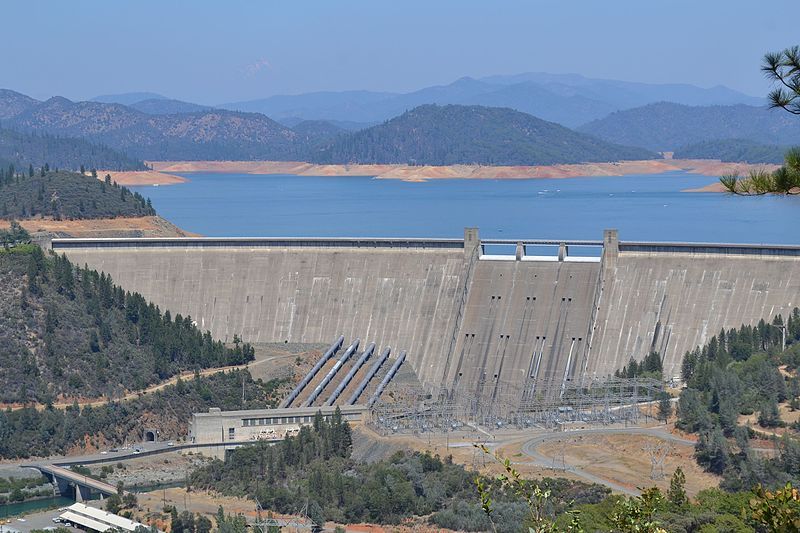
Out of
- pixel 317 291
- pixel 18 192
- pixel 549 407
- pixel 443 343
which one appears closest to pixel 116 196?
pixel 18 192

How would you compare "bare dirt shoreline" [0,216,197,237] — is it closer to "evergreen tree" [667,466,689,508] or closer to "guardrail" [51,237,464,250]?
"guardrail" [51,237,464,250]

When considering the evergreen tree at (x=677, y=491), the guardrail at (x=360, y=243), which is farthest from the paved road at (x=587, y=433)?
the guardrail at (x=360, y=243)

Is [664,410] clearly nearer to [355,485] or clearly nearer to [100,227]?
[355,485]

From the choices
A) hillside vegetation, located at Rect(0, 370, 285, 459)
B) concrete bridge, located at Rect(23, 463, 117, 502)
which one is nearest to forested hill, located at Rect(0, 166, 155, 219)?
hillside vegetation, located at Rect(0, 370, 285, 459)

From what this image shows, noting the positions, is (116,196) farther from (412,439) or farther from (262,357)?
(412,439)

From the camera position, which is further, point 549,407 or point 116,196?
point 116,196
